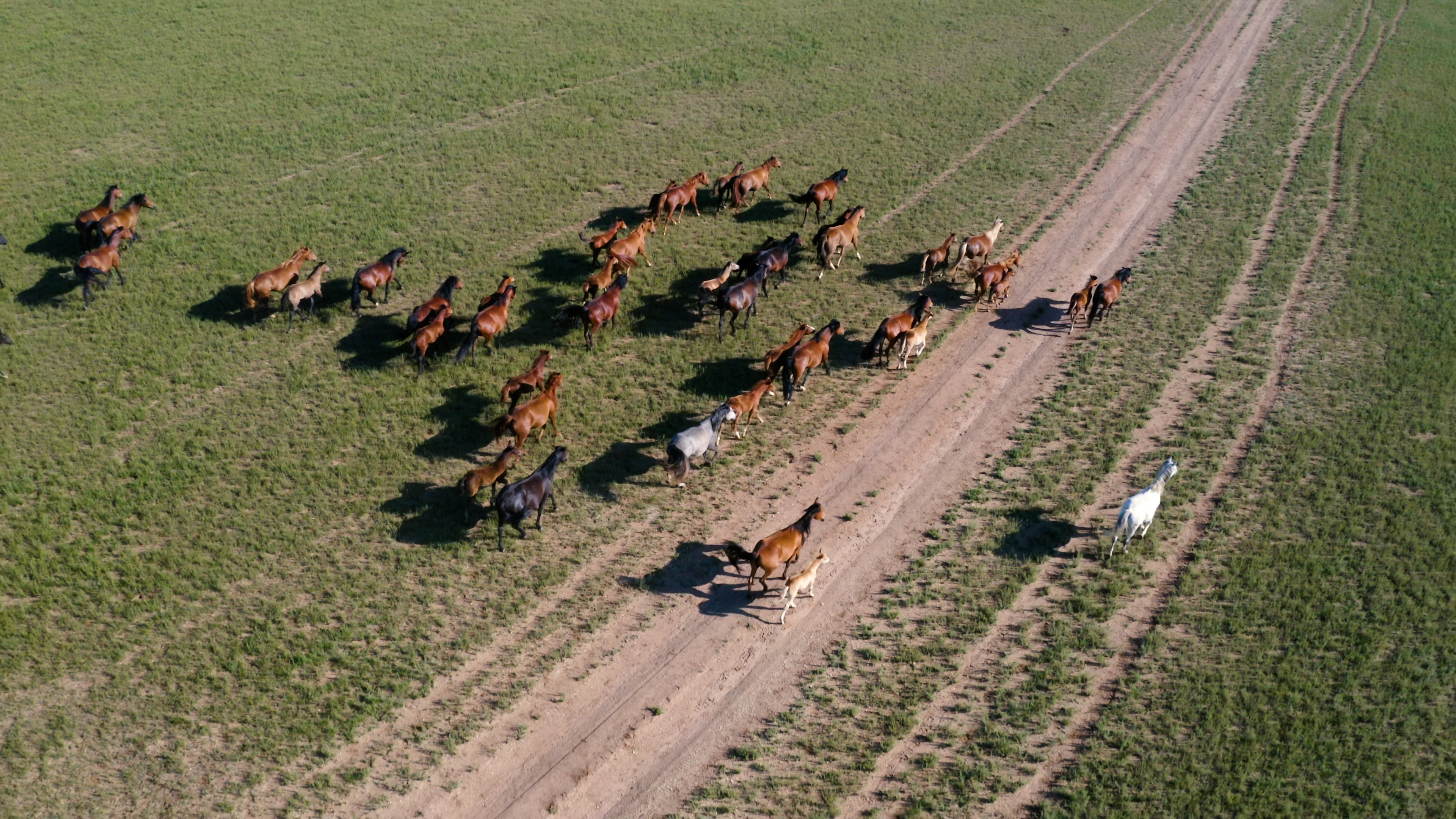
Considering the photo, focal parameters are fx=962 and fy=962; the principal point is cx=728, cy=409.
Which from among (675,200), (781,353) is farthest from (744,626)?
(675,200)

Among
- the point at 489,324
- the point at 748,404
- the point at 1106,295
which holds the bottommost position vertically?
the point at 748,404

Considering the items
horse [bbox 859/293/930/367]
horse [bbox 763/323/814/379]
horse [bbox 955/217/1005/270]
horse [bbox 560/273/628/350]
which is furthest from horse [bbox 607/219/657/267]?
horse [bbox 955/217/1005/270]

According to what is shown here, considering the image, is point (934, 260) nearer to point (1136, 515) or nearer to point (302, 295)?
point (1136, 515)

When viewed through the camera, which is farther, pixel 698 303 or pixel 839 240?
pixel 839 240

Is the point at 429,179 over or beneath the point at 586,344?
over

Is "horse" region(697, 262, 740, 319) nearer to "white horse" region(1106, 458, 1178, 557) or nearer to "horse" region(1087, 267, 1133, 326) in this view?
"horse" region(1087, 267, 1133, 326)

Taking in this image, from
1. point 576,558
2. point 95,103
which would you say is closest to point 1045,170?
point 576,558

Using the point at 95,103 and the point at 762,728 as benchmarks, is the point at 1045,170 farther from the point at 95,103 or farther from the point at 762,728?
the point at 95,103
